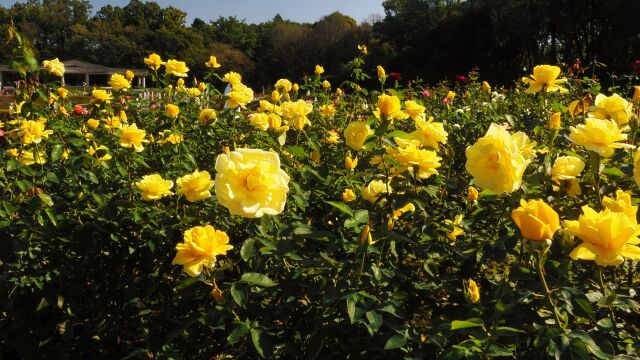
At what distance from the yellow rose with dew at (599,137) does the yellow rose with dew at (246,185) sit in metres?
0.65

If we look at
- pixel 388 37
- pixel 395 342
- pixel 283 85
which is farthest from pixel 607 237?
pixel 388 37

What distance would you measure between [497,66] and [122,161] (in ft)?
84.4

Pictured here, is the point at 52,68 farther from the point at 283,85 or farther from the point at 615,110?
the point at 615,110

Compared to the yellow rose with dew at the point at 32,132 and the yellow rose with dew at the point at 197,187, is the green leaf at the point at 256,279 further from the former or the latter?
the yellow rose with dew at the point at 32,132

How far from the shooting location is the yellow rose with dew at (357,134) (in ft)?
4.96

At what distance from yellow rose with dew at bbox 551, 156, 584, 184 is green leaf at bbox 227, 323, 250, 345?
763 millimetres

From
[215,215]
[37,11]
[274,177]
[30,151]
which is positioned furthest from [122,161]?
[37,11]

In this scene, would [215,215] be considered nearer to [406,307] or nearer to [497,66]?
[406,307]

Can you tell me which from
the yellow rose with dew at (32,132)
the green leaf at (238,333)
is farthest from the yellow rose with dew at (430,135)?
the yellow rose with dew at (32,132)

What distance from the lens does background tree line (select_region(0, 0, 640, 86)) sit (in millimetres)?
22125

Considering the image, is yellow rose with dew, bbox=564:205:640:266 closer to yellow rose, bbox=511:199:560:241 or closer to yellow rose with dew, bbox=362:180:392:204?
yellow rose, bbox=511:199:560:241

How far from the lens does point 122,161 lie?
2.18 metres

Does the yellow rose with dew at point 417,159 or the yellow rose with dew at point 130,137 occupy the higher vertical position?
the yellow rose with dew at point 417,159

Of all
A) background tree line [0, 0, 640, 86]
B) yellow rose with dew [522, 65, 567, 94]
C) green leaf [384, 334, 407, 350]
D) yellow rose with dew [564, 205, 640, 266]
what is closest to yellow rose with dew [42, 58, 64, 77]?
background tree line [0, 0, 640, 86]
